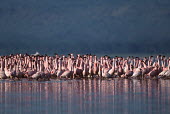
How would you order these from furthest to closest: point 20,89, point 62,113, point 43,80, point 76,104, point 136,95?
point 43,80, point 20,89, point 136,95, point 76,104, point 62,113

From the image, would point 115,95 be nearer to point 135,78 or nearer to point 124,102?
point 124,102

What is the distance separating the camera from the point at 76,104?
83.5 feet

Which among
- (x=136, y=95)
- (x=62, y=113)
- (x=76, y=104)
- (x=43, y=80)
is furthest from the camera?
(x=43, y=80)

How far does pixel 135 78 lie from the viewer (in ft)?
142

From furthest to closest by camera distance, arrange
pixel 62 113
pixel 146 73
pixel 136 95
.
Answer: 1. pixel 146 73
2. pixel 136 95
3. pixel 62 113

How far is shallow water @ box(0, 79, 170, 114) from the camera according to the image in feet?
77.9

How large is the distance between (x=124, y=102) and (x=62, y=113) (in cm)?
420

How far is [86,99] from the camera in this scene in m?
27.4

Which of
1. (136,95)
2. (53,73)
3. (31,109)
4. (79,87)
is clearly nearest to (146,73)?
(53,73)

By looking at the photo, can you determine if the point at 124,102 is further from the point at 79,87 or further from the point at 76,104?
the point at 79,87

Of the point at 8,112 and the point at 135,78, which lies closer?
the point at 8,112

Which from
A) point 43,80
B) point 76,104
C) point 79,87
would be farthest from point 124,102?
point 43,80

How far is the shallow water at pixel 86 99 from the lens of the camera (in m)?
23.7

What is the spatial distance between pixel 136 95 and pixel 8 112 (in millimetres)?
7990
